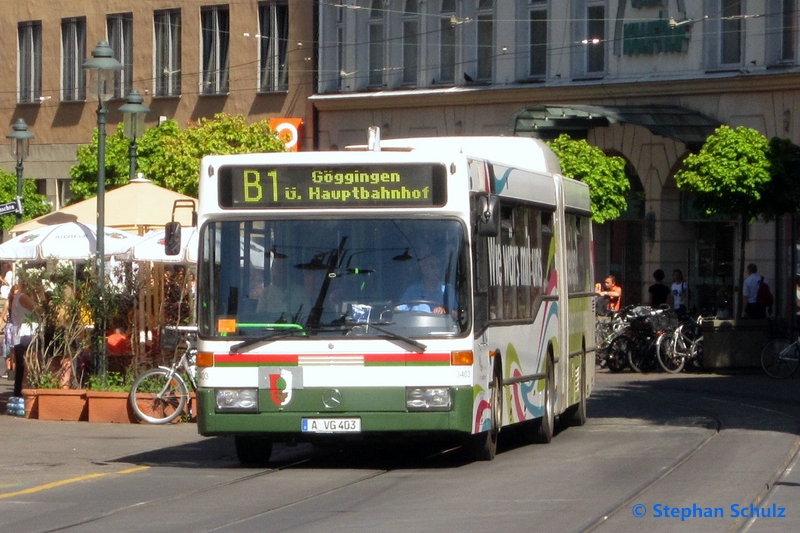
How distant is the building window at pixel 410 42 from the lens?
4047 cm

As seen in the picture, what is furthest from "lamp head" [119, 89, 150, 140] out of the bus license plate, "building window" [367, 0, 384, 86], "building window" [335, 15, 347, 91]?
"building window" [335, 15, 347, 91]

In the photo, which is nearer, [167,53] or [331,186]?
[331,186]

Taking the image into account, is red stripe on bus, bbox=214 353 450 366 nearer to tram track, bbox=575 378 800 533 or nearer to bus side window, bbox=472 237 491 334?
bus side window, bbox=472 237 491 334

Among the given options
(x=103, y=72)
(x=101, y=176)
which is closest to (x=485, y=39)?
(x=103, y=72)

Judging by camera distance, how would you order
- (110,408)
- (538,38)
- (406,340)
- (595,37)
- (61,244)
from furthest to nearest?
(538,38)
(595,37)
(61,244)
(110,408)
(406,340)

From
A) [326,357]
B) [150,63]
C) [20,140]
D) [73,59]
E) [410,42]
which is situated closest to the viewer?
[326,357]

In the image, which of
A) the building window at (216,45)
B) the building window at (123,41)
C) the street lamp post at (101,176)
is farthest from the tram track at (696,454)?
the building window at (123,41)

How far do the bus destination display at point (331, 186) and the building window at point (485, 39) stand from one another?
26.2 m

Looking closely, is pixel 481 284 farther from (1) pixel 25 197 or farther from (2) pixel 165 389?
(1) pixel 25 197

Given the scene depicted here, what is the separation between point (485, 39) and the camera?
39.2m

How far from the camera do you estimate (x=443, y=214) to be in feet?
42.4

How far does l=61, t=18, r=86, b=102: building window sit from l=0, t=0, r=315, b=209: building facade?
29mm

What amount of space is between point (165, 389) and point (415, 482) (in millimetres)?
6396

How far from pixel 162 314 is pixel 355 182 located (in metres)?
6.89
